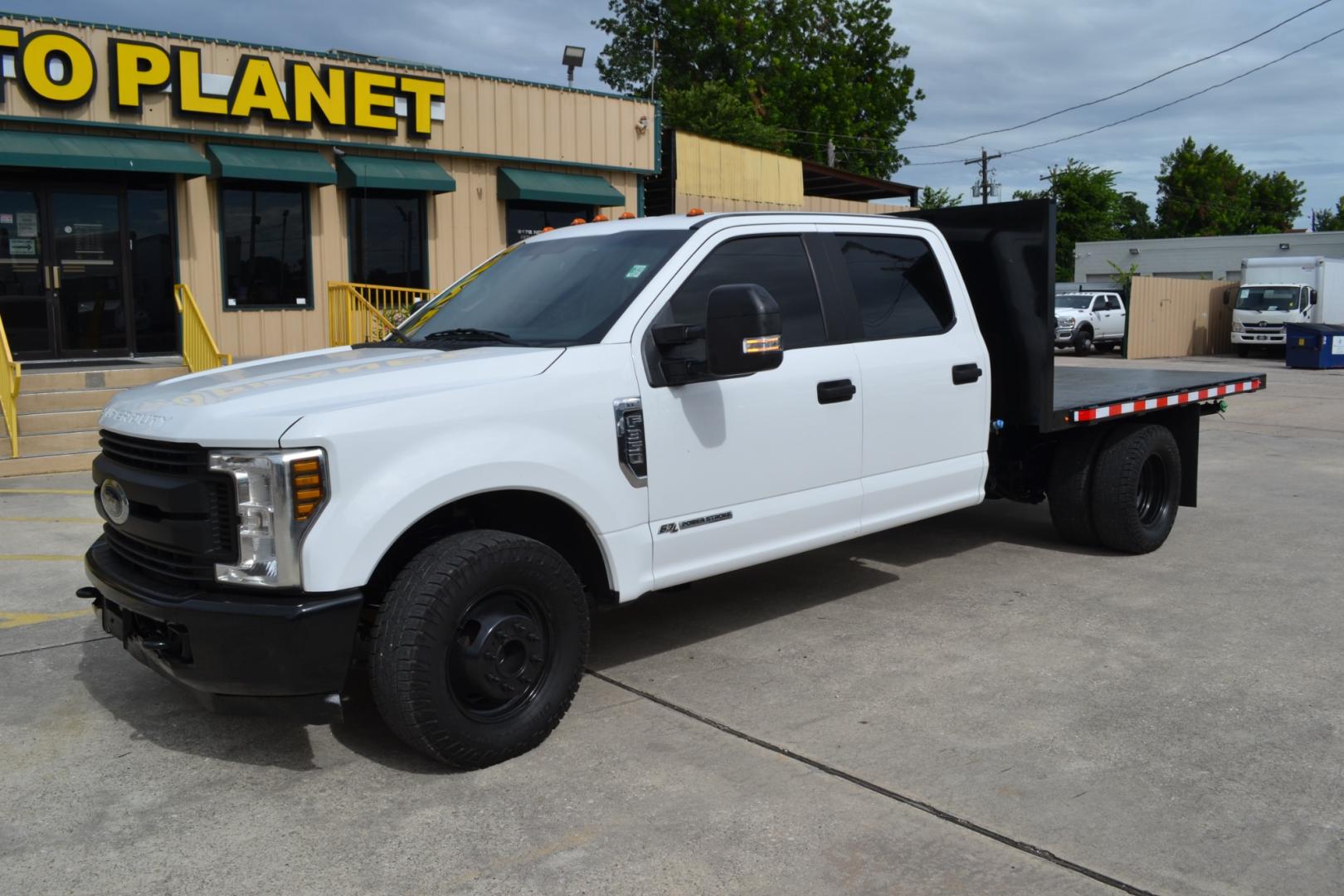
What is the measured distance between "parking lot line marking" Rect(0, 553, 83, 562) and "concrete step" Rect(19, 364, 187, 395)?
14.6 ft

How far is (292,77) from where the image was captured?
1603 cm

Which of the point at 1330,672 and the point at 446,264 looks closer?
the point at 1330,672

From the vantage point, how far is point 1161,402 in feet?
23.1

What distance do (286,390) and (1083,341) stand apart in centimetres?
3161

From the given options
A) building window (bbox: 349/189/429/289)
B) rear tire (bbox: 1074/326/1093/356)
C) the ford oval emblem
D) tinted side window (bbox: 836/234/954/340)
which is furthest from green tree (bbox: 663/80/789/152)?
the ford oval emblem

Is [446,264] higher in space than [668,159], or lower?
lower

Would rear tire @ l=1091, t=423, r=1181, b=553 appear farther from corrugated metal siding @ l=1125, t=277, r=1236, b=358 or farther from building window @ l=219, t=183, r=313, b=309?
corrugated metal siding @ l=1125, t=277, r=1236, b=358

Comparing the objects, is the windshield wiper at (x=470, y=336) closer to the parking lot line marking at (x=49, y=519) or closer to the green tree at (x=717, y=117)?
the parking lot line marking at (x=49, y=519)

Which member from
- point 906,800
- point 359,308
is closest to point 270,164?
point 359,308

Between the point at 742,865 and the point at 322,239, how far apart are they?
49.8 feet

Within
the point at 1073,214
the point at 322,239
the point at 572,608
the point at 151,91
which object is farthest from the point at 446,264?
the point at 1073,214

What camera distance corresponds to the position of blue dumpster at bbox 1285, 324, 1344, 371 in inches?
1085

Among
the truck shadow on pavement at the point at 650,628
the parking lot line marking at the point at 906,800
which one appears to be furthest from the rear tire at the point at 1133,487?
the parking lot line marking at the point at 906,800

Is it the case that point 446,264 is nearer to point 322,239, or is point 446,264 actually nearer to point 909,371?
point 322,239
